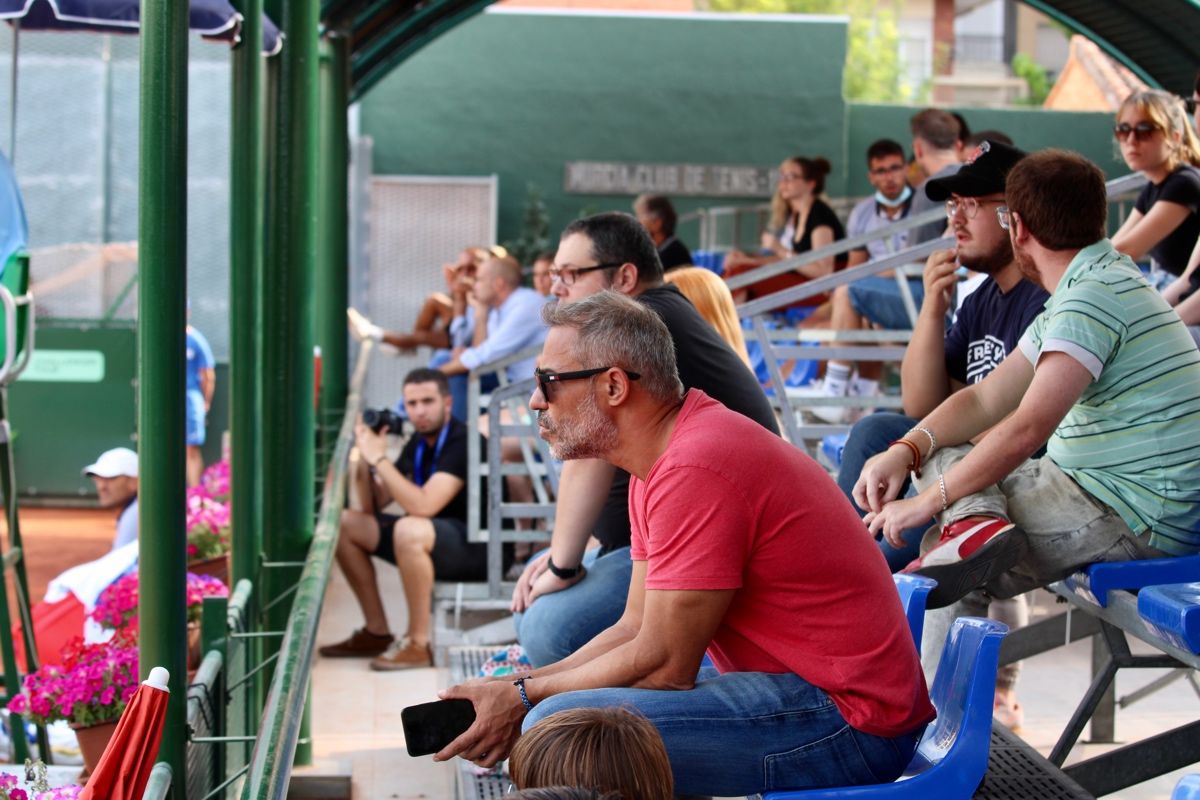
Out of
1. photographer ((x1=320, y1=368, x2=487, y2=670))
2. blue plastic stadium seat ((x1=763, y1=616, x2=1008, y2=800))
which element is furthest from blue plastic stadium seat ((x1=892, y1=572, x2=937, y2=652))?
photographer ((x1=320, y1=368, x2=487, y2=670))

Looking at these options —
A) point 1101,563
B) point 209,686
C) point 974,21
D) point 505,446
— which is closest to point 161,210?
A: point 209,686

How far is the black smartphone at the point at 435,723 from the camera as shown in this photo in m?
2.81

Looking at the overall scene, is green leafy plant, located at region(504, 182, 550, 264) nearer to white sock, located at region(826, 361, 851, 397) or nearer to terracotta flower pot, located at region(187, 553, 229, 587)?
white sock, located at region(826, 361, 851, 397)

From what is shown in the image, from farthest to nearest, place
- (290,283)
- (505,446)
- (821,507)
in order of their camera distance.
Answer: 1. (505,446)
2. (290,283)
3. (821,507)

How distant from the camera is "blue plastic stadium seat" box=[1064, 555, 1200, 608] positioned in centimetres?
350

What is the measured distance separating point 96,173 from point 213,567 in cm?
880

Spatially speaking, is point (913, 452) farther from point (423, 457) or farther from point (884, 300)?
point (423, 457)

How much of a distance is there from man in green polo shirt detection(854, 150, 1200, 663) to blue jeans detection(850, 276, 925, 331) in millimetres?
3604

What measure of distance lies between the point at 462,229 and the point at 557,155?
147 cm

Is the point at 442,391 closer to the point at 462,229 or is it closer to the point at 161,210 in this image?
the point at 161,210

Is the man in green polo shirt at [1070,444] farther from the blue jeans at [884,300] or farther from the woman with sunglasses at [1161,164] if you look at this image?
the blue jeans at [884,300]

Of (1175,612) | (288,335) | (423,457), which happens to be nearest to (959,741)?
(1175,612)

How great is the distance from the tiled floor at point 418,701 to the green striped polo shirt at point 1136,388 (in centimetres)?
177

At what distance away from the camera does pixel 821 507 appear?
Answer: 9.08 ft
